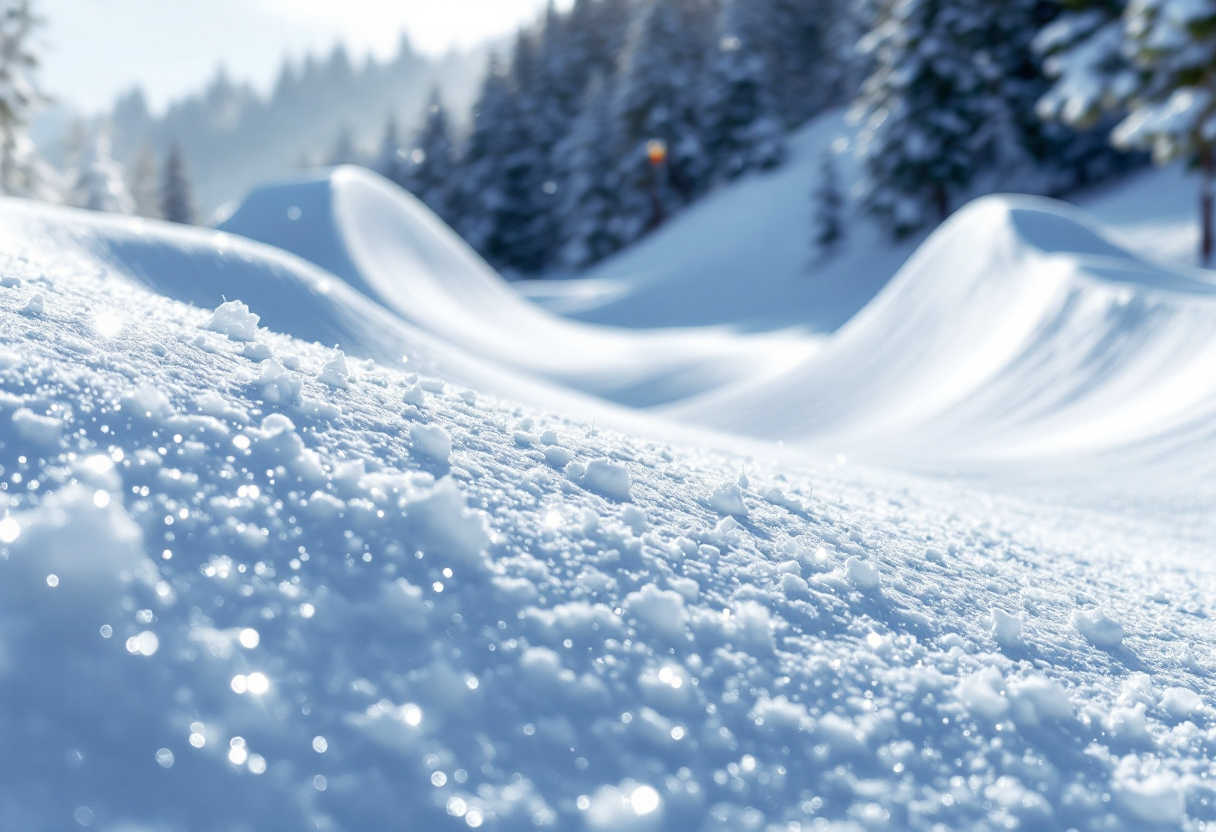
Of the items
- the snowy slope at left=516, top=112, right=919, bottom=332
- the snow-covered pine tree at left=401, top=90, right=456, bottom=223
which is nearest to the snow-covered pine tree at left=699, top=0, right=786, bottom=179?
the snowy slope at left=516, top=112, right=919, bottom=332

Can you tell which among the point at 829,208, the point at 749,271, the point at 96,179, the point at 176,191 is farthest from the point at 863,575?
the point at 176,191

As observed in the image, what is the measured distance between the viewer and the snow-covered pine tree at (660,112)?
2606cm

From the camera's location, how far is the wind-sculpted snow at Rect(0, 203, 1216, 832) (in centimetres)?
114

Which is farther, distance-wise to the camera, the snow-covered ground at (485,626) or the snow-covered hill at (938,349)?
the snow-covered hill at (938,349)

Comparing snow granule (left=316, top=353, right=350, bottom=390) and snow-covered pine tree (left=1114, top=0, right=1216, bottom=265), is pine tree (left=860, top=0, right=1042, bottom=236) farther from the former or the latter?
snow granule (left=316, top=353, right=350, bottom=390)

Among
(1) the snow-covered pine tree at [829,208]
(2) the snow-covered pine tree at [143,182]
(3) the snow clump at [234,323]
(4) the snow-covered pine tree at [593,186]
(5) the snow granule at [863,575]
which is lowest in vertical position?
(5) the snow granule at [863,575]

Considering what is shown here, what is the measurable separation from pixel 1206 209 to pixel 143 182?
4409cm

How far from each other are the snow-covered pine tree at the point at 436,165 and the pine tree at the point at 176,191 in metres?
12.0

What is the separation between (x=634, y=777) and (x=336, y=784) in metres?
0.44

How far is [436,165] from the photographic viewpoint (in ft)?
99.6

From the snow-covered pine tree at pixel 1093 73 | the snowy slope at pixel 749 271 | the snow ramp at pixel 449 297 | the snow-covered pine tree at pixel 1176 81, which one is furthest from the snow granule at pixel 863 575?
the snowy slope at pixel 749 271

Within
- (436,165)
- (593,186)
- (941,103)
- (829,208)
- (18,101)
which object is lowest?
(18,101)

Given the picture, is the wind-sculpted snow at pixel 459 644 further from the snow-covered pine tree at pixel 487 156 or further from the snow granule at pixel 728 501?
the snow-covered pine tree at pixel 487 156

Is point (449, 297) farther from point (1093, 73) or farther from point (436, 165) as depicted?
point (436, 165)
